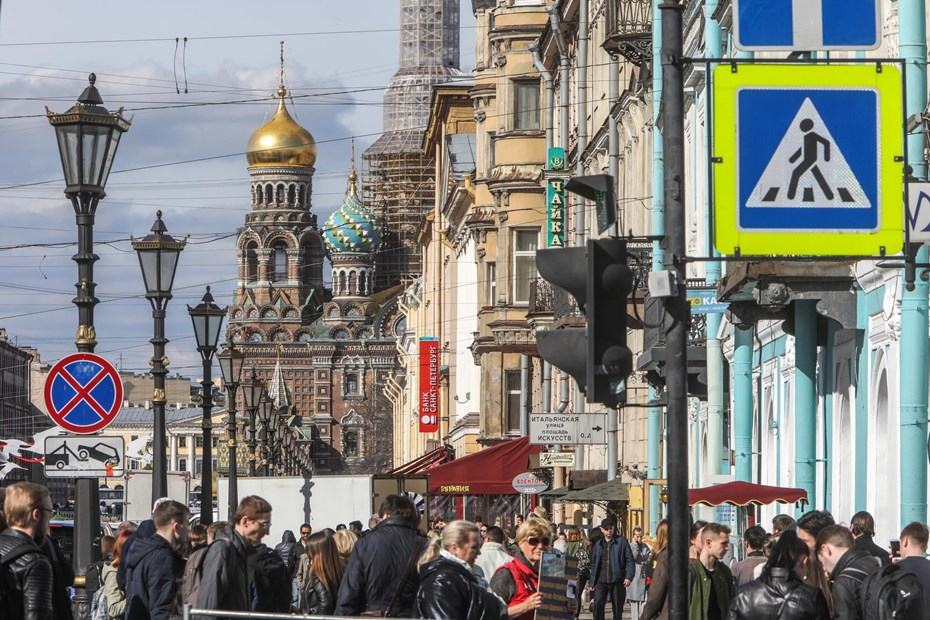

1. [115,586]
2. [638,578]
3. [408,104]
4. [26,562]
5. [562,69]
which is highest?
[408,104]

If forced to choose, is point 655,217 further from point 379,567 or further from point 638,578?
point 379,567

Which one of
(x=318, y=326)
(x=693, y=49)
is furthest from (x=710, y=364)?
(x=318, y=326)

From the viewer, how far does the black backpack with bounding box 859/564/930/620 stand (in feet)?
29.7

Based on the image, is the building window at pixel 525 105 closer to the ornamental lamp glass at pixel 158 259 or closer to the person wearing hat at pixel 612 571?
the person wearing hat at pixel 612 571

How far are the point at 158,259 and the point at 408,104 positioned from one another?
158100 mm

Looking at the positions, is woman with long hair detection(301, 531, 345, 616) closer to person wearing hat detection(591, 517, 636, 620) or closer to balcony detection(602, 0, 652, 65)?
person wearing hat detection(591, 517, 636, 620)

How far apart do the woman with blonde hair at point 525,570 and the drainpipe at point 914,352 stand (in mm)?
3713

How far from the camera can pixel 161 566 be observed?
35.8 feet

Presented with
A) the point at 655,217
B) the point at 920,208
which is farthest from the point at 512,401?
the point at 920,208

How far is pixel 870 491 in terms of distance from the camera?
56.8 ft

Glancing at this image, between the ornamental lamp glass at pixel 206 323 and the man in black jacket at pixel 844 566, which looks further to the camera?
the ornamental lamp glass at pixel 206 323

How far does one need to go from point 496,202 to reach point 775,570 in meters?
41.6

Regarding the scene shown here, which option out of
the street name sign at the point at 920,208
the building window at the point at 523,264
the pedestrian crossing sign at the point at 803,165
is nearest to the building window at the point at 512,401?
the building window at the point at 523,264

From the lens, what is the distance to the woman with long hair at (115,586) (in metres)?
13.5
